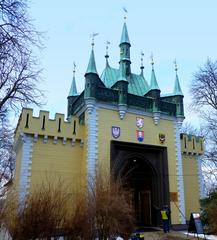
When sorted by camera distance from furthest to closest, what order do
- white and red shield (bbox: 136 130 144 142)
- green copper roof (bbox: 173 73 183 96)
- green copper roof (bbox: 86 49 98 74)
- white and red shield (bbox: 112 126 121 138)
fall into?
1. green copper roof (bbox: 173 73 183 96)
2. white and red shield (bbox: 136 130 144 142)
3. green copper roof (bbox: 86 49 98 74)
4. white and red shield (bbox: 112 126 121 138)

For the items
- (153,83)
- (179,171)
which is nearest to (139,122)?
(153,83)

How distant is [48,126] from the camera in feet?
54.6

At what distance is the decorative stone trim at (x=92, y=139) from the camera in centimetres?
1611

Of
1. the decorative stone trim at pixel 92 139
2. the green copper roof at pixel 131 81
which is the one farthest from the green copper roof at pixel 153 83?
the decorative stone trim at pixel 92 139

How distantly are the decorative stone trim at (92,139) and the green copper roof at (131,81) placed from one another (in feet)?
16.3

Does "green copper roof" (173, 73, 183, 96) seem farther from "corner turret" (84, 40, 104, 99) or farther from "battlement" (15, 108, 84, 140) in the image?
"battlement" (15, 108, 84, 140)

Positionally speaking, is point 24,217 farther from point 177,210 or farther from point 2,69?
point 177,210

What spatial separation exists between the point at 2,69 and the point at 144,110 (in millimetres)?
12849

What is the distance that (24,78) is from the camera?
1077 centimetres

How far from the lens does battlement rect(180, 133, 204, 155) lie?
21.5 meters

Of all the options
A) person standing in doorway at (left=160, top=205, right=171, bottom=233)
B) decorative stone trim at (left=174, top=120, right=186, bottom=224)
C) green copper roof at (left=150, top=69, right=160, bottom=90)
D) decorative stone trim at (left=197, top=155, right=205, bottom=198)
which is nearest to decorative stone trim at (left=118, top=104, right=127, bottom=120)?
green copper roof at (left=150, top=69, right=160, bottom=90)

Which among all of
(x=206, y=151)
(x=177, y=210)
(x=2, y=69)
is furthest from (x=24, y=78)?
(x=206, y=151)

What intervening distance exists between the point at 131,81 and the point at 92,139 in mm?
7566

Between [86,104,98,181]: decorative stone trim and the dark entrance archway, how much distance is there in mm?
1199
